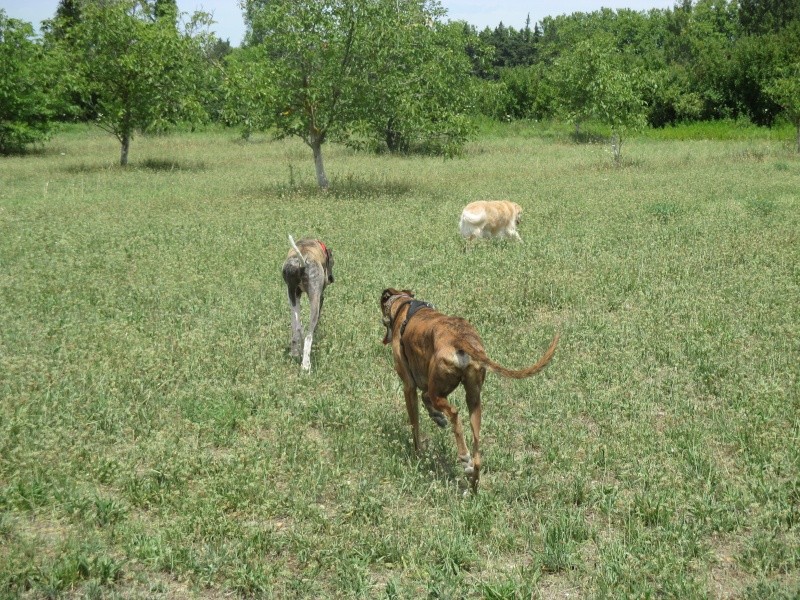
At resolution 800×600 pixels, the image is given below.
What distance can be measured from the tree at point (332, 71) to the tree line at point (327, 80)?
1.4 inches

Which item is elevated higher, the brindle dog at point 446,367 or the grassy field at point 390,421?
the brindle dog at point 446,367

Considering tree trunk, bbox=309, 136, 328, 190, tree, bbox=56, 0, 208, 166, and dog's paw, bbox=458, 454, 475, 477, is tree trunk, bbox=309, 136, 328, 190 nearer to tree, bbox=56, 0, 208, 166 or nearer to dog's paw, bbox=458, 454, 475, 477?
tree, bbox=56, 0, 208, 166

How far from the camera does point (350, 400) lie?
673 cm

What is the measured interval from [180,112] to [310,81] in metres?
8.83

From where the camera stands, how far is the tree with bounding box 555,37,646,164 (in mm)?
25062

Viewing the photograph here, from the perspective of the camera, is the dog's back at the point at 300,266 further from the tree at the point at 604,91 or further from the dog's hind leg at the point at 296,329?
the tree at the point at 604,91

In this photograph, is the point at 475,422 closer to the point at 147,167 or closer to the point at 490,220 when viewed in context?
the point at 490,220

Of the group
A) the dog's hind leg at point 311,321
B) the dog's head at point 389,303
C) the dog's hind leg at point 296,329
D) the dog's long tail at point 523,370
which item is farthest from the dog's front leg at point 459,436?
the dog's hind leg at point 296,329

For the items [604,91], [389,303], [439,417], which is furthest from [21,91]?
[439,417]

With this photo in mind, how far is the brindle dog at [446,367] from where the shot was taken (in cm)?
493

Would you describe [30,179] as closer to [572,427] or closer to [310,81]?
[310,81]

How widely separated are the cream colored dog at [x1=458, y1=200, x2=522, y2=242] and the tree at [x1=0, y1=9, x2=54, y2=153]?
20.1 meters

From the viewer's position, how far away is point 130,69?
79.9 feet

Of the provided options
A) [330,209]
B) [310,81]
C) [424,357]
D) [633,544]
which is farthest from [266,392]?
[310,81]
